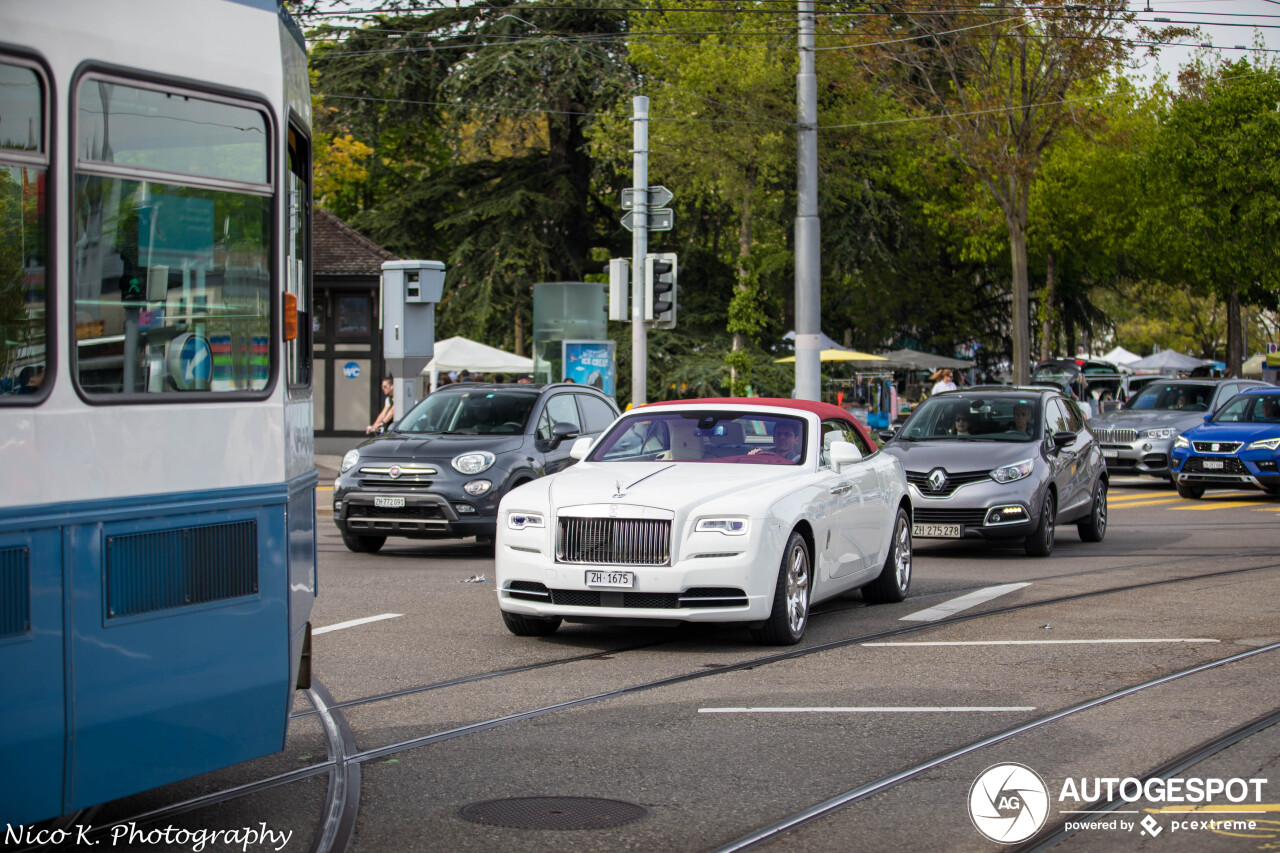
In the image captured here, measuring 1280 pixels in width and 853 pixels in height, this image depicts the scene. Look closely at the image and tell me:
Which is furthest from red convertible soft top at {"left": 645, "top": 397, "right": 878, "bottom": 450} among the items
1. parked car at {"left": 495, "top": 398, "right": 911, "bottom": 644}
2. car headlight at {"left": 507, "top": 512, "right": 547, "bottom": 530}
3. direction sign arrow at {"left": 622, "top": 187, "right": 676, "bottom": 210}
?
direction sign arrow at {"left": 622, "top": 187, "right": 676, "bottom": 210}

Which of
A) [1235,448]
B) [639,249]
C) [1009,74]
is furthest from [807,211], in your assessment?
[1009,74]

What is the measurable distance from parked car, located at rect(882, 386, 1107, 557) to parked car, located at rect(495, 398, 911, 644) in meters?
4.45

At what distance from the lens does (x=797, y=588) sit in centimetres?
964

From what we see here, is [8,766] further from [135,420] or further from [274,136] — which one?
[274,136]

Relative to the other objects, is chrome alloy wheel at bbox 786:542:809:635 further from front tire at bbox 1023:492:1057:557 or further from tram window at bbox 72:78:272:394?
front tire at bbox 1023:492:1057:557

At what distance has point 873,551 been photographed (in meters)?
11.2

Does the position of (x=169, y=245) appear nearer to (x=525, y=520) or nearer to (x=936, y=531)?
(x=525, y=520)

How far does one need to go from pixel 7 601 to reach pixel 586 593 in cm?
515

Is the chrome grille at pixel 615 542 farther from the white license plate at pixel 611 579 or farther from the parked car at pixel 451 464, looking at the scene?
the parked car at pixel 451 464

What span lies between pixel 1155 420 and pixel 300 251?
2288 cm

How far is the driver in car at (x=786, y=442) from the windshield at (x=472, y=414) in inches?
222

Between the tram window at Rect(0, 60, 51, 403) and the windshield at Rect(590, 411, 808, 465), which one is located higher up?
the tram window at Rect(0, 60, 51, 403)

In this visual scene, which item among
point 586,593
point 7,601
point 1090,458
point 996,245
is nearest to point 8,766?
point 7,601

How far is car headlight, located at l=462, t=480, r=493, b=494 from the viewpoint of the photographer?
49.1ft
